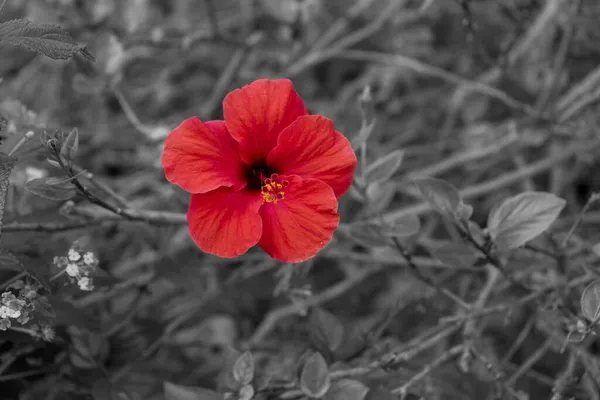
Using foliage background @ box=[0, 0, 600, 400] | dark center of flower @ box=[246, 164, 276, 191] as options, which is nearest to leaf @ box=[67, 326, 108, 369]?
foliage background @ box=[0, 0, 600, 400]

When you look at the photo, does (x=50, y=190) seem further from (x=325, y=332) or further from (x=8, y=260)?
(x=325, y=332)

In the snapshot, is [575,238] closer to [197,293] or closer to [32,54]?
[197,293]

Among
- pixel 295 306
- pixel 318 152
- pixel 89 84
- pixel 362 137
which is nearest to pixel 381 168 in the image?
pixel 362 137

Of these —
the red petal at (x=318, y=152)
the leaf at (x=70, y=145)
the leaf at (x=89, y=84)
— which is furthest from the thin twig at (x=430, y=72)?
the leaf at (x=70, y=145)

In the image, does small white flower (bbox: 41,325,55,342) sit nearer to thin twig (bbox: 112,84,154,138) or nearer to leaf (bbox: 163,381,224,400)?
leaf (bbox: 163,381,224,400)

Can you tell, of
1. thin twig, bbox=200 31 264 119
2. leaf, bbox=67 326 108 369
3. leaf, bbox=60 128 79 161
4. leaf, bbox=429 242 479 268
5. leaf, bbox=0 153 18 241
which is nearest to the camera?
leaf, bbox=0 153 18 241

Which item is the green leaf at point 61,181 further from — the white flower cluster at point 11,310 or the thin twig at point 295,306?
the thin twig at point 295,306
